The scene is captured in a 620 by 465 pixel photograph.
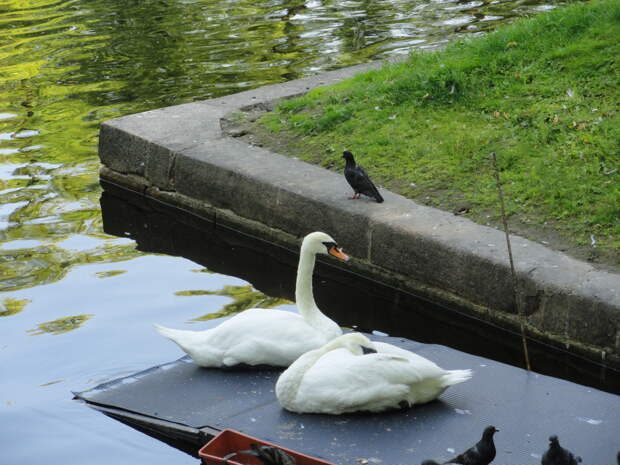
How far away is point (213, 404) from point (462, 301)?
2123 mm

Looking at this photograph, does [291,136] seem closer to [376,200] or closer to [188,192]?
[188,192]

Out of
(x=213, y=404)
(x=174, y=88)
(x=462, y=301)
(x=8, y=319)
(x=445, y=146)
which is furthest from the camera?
(x=174, y=88)

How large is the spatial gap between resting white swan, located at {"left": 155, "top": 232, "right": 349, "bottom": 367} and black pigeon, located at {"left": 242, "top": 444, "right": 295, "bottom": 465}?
1034 mm

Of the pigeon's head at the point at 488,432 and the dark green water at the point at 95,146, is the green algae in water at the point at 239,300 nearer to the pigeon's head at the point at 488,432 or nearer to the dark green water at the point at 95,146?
the dark green water at the point at 95,146

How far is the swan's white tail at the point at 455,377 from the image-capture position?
18.6 ft

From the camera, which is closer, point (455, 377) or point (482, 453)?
point (482, 453)

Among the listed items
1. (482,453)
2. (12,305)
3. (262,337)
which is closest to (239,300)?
(262,337)

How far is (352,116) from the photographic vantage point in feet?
32.5

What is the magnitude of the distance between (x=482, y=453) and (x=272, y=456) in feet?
3.54

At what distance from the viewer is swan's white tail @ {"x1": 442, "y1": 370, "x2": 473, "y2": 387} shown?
5660 millimetres

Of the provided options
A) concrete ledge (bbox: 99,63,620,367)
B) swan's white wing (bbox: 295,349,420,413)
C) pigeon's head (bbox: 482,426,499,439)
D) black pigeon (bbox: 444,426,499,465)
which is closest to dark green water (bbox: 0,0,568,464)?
concrete ledge (bbox: 99,63,620,367)

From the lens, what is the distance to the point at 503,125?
355 inches

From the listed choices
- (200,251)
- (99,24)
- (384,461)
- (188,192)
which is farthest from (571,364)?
(99,24)

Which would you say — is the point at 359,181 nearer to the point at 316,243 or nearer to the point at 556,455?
the point at 316,243
